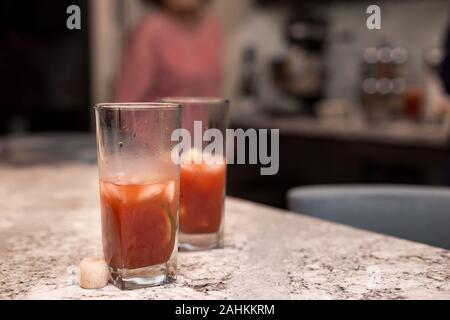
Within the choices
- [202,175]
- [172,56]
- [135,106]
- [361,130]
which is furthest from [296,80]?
[135,106]

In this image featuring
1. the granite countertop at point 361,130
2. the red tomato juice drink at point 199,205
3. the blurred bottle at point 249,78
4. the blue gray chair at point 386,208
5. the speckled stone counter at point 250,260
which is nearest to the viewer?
the speckled stone counter at point 250,260

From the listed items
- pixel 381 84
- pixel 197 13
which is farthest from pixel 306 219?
pixel 381 84

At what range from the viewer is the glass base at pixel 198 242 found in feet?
2.81

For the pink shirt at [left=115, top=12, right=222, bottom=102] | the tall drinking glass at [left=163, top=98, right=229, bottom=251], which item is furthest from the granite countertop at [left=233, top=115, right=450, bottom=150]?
the tall drinking glass at [left=163, top=98, right=229, bottom=251]

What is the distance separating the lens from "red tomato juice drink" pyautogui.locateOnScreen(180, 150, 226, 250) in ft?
2.80

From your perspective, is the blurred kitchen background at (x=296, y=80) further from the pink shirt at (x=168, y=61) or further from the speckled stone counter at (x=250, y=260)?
the speckled stone counter at (x=250, y=260)

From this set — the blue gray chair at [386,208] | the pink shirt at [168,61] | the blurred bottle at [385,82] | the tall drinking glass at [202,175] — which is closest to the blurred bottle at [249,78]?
the blurred bottle at [385,82]

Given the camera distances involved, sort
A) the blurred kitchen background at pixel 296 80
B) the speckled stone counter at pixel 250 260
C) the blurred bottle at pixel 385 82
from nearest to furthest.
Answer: the speckled stone counter at pixel 250 260 < the blurred kitchen background at pixel 296 80 < the blurred bottle at pixel 385 82

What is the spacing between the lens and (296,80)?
143 inches

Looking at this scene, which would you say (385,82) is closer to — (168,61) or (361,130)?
(361,130)

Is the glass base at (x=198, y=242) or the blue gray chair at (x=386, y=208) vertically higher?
the glass base at (x=198, y=242)

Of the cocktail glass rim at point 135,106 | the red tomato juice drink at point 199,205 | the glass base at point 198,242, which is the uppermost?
the cocktail glass rim at point 135,106

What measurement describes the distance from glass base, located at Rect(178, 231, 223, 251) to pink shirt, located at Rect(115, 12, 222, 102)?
163 cm

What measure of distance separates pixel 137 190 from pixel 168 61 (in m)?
1.95
